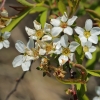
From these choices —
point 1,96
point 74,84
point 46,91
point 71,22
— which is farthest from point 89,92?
point 71,22

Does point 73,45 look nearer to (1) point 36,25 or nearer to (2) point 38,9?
(1) point 36,25

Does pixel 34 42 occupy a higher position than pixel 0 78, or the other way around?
pixel 34 42

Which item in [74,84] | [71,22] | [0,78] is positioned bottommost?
[0,78]

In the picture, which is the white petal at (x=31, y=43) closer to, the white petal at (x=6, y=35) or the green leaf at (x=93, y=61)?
the white petal at (x=6, y=35)

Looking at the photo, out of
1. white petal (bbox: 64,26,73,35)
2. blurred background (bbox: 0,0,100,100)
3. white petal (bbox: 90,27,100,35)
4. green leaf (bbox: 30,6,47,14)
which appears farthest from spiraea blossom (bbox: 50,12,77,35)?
blurred background (bbox: 0,0,100,100)

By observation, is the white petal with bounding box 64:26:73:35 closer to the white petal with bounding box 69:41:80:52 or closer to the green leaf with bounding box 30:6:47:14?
the white petal with bounding box 69:41:80:52

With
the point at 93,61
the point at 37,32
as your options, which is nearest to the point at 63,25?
the point at 37,32

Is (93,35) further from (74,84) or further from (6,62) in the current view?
(6,62)
